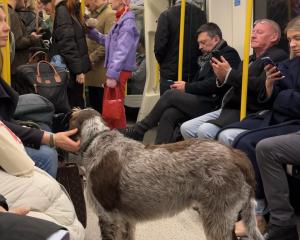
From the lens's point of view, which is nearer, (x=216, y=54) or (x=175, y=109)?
(x=216, y=54)

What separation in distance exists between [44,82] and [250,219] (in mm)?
2831

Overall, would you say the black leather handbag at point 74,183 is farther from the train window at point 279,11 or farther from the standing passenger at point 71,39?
the train window at point 279,11

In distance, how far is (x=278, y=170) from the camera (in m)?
4.08

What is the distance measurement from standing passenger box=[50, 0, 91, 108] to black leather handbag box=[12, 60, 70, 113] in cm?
104

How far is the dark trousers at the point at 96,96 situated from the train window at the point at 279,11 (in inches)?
102

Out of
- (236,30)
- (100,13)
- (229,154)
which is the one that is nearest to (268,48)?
(236,30)

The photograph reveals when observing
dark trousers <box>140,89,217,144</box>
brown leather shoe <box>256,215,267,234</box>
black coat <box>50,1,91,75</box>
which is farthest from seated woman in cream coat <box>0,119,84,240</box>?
black coat <box>50,1,91,75</box>

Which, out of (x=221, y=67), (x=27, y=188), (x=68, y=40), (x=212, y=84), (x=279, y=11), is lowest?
(x=27, y=188)

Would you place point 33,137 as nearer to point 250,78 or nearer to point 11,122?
point 11,122

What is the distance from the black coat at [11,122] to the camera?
399 centimetres

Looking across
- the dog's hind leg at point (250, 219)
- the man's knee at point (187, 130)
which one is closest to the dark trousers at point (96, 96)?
the man's knee at point (187, 130)

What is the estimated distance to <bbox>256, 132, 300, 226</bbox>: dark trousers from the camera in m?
4.00

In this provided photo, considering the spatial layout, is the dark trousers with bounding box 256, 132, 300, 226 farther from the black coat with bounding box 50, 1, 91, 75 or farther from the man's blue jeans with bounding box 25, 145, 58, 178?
the black coat with bounding box 50, 1, 91, 75

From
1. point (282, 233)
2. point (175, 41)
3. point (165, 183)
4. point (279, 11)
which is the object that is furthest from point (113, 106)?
point (165, 183)
